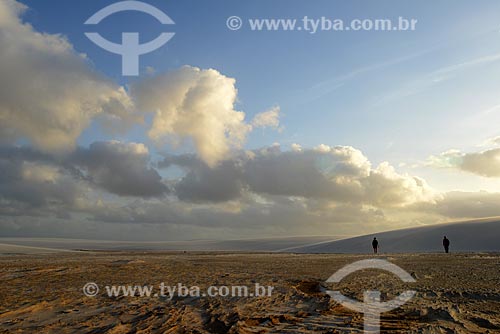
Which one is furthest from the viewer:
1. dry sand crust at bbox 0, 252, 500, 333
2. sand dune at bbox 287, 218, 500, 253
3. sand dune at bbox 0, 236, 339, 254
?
sand dune at bbox 0, 236, 339, 254

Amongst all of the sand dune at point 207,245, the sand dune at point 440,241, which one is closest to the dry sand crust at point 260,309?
the sand dune at point 440,241

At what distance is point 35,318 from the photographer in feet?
32.6

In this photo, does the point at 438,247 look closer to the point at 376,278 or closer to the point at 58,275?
the point at 376,278

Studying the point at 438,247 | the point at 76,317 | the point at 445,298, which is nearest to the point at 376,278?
the point at 445,298

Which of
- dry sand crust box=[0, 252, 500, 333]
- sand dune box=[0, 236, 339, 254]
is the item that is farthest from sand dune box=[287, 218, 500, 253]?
dry sand crust box=[0, 252, 500, 333]

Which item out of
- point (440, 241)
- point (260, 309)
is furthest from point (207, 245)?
point (260, 309)

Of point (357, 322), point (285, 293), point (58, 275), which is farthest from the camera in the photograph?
point (58, 275)

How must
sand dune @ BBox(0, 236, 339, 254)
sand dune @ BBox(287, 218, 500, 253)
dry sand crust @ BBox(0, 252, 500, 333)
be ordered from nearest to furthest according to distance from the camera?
dry sand crust @ BBox(0, 252, 500, 333)
sand dune @ BBox(287, 218, 500, 253)
sand dune @ BBox(0, 236, 339, 254)

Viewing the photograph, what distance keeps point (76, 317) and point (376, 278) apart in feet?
35.7

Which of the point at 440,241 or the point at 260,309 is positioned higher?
the point at 260,309

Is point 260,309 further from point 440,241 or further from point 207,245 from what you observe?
point 207,245

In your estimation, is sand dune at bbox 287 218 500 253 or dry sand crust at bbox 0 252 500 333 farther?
sand dune at bbox 287 218 500 253

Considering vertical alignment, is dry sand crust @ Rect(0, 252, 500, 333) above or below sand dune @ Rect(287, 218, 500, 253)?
above

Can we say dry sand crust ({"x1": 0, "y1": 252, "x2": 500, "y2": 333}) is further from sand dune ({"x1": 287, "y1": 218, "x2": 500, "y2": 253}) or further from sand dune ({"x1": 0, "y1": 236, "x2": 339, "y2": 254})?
sand dune ({"x1": 0, "y1": 236, "x2": 339, "y2": 254})
